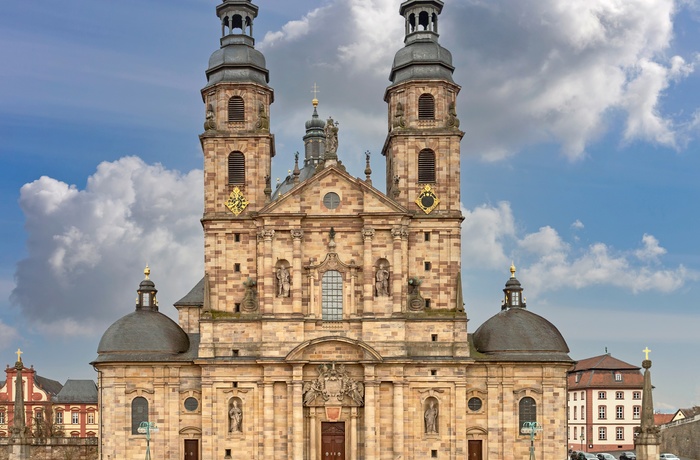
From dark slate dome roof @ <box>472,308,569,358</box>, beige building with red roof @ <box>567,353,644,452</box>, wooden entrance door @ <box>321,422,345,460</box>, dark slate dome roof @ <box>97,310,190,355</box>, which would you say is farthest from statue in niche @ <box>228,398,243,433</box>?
beige building with red roof @ <box>567,353,644,452</box>

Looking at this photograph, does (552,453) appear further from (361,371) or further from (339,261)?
(339,261)

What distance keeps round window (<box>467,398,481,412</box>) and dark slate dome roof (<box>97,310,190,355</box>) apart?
17.4m

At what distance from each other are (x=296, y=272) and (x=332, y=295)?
8.32ft

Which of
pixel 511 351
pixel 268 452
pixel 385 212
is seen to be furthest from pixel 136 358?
pixel 511 351

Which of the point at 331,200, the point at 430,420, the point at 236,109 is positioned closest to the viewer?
the point at 430,420

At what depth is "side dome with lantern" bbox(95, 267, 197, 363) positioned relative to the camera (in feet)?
220

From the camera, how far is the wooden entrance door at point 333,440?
66062 mm

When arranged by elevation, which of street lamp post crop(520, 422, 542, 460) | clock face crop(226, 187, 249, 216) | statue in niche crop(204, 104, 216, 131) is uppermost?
statue in niche crop(204, 104, 216, 131)

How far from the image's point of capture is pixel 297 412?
214 feet

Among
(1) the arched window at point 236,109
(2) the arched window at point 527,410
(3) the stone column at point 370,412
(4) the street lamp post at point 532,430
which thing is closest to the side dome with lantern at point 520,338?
(2) the arched window at point 527,410

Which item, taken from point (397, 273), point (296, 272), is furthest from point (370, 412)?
point (296, 272)

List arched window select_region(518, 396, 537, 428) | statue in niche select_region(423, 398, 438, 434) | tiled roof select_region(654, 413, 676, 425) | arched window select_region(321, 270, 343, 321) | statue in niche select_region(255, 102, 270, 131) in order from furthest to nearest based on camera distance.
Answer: tiled roof select_region(654, 413, 676, 425)
statue in niche select_region(255, 102, 270, 131)
arched window select_region(518, 396, 537, 428)
arched window select_region(321, 270, 343, 321)
statue in niche select_region(423, 398, 438, 434)

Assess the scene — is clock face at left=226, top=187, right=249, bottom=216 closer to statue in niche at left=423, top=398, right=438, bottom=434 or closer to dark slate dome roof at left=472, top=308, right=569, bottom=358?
statue in niche at left=423, top=398, right=438, bottom=434

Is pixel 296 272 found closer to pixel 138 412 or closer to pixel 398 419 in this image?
pixel 398 419
